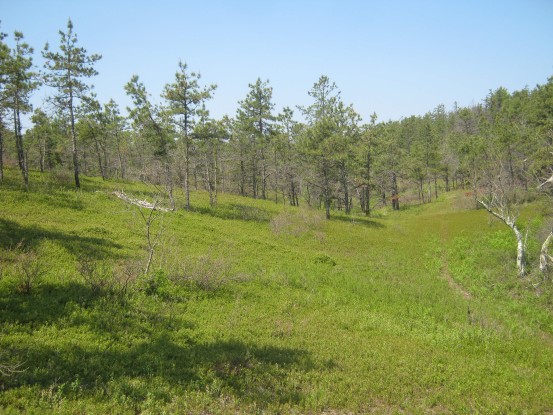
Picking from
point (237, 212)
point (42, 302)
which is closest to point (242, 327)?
point (42, 302)

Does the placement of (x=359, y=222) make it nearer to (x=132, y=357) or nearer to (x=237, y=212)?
(x=237, y=212)

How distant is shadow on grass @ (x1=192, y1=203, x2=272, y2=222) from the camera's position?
102 ft

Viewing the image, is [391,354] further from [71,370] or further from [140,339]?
[71,370]

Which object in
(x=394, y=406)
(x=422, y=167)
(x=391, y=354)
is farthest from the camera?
(x=422, y=167)

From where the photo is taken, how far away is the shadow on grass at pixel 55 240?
14328mm

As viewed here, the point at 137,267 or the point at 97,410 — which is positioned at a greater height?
the point at 137,267

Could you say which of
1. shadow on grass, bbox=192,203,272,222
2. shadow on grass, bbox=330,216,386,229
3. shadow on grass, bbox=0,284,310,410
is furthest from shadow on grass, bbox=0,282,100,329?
shadow on grass, bbox=330,216,386,229

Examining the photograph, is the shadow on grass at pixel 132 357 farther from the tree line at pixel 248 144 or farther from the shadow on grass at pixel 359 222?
the shadow on grass at pixel 359 222

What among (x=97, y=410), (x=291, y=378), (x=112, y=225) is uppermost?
(x=112, y=225)

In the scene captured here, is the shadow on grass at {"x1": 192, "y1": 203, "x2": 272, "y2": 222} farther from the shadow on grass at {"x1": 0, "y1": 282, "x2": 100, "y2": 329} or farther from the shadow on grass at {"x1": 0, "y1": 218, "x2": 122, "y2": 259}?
the shadow on grass at {"x1": 0, "y1": 282, "x2": 100, "y2": 329}

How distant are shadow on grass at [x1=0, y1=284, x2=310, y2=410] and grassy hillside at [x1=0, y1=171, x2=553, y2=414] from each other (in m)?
0.04

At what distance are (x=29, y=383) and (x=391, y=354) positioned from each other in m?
9.47

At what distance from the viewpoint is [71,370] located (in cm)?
730

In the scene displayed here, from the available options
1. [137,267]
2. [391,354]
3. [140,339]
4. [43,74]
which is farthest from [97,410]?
[43,74]
